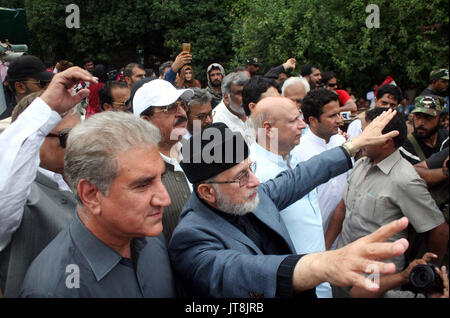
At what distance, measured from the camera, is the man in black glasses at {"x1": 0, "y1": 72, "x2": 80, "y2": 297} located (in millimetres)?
1573

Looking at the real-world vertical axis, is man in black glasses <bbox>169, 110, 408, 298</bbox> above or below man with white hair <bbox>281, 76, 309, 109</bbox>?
below

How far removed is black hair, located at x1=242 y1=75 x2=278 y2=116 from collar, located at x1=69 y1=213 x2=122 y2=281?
305cm

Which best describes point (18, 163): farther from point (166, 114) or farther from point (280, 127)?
point (280, 127)

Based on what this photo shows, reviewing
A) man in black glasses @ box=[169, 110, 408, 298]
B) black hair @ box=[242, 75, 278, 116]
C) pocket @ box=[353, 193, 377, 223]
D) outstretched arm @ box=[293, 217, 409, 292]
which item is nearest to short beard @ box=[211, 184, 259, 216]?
man in black glasses @ box=[169, 110, 408, 298]

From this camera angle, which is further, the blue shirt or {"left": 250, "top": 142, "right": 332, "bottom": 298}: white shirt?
{"left": 250, "top": 142, "right": 332, "bottom": 298}: white shirt

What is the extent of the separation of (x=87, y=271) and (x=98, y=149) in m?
0.41

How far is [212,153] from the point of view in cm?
195

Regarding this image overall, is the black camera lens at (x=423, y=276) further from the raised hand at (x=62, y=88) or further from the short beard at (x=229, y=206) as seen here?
the raised hand at (x=62, y=88)

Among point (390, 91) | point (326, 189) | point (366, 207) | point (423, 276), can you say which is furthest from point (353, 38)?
point (423, 276)

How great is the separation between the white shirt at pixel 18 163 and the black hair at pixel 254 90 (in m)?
2.90

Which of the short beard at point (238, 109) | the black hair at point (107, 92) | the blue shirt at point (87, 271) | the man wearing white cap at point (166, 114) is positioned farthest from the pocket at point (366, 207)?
the black hair at point (107, 92)

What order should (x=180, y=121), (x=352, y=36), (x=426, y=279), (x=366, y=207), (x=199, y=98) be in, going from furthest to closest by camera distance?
(x=352, y=36) < (x=199, y=98) < (x=366, y=207) < (x=180, y=121) < (x=426, y=279)

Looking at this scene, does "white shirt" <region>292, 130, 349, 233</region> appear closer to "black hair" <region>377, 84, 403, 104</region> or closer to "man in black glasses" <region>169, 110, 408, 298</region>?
"man in black glasses" <region>169, 110, 408, 298</region>

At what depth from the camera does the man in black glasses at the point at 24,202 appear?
157 cm
